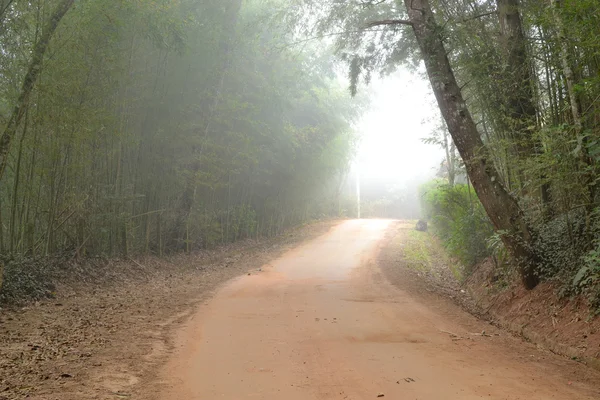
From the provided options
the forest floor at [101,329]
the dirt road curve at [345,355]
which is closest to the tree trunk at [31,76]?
the forest floor at [101,329]

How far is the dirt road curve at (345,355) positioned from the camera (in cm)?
357

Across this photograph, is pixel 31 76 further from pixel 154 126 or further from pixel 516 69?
pixel 516 69

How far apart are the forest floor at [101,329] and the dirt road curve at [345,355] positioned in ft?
1.15

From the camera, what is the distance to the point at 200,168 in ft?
42.1

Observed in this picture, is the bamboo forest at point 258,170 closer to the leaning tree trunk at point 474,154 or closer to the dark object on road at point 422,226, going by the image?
the leaning tree trunk at point 474,154

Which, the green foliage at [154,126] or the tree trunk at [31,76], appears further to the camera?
the green foliage at [154,126]

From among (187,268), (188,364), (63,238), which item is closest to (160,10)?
(63,238)

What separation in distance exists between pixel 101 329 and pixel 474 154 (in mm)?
5362

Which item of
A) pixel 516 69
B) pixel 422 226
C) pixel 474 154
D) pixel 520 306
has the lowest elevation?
pixel 520 306

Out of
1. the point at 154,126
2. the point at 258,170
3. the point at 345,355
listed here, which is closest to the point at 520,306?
the point at 345,355

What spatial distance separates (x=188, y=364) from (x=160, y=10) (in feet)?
21.9

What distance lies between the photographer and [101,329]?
18.6 feet

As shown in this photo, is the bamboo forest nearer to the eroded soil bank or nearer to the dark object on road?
the eroded soil bank

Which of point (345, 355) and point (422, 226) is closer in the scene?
point (345, 355)
